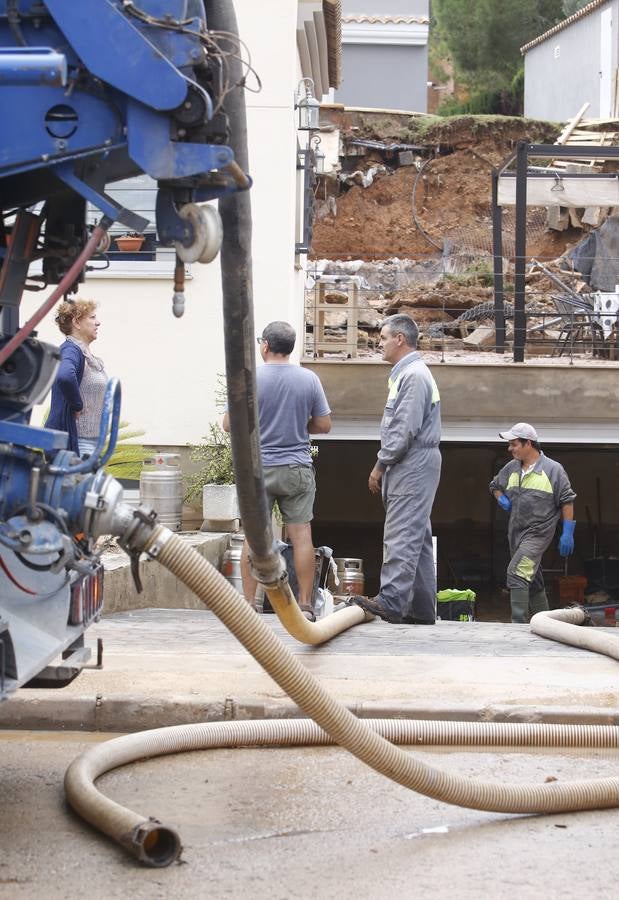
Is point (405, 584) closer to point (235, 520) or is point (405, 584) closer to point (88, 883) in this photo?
point (235, 520)

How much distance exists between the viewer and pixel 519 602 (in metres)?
9.91

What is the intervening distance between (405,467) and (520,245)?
7890mm

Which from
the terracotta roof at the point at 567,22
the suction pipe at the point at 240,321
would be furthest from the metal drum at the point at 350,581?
the terracotta roof at the point at 567,22

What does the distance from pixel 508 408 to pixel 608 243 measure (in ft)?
38.8

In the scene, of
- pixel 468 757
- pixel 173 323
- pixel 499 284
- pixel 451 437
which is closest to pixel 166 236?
pixel 468 757

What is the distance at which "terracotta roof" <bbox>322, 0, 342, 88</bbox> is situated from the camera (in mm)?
12766

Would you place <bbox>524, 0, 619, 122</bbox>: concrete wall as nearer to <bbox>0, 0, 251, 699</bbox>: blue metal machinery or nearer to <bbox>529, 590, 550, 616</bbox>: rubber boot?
<bbox>529, 590, 550, 616</bbox>: rubber boot

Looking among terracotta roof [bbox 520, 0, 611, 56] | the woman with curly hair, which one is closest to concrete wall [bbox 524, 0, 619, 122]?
terracotta roof [bbox 520, 0, 611, 56]

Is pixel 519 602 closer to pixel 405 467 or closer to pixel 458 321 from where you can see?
pixel 405 467

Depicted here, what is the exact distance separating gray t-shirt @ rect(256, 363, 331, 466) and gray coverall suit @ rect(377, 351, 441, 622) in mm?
567

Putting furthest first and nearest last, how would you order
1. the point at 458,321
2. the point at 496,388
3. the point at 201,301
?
1. the point at 458,321
2. the point at 496,388
3. the point at 201,301

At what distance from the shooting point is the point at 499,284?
15797 mm

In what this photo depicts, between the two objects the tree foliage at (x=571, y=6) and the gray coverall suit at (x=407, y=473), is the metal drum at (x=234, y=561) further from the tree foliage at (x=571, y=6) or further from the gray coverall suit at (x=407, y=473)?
the tree foliage at (x=571, y=6)

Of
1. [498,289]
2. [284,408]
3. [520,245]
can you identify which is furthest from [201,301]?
[498,289]
